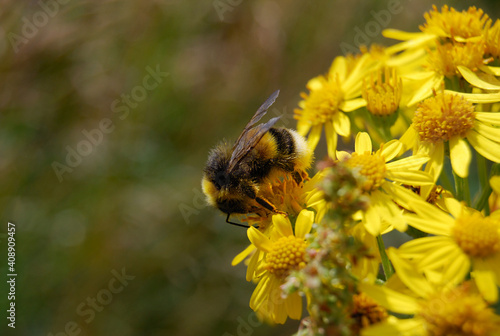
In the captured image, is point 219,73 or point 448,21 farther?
point 219,73

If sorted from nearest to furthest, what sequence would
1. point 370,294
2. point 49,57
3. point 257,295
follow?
point 370,294 < point 257,295 < point 49,57

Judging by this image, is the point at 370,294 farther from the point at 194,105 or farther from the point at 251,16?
the point at 251,16

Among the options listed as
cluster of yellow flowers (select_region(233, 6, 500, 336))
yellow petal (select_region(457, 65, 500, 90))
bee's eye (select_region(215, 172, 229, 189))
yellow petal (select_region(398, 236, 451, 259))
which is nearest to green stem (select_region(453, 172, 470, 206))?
cluster of yellow flowers (select_region(233, 6, 500, 336))

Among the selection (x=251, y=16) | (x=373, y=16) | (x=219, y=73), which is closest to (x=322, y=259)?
(x=219, y=73)

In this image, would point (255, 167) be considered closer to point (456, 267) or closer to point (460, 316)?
point (456, 267)

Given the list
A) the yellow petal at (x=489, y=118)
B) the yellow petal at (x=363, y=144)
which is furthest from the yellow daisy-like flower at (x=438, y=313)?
the yellow petal at (x=489, y=118)

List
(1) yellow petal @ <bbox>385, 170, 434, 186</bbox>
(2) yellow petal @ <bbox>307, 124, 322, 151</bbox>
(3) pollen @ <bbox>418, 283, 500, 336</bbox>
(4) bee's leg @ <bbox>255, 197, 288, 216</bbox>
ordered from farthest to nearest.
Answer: (2) yellow petal @ <bbox>307, 124, 322, 151</bbox> → (4) bee's leg @ <bbox>255, 197, 288, 216</bbox> → (1) yellow petal @ <bbox>385, 170, 434, 186</bbox> → (3) pollen @ <bbox>418, 283, 500, 336</bbox>

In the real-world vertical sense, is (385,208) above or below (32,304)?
above

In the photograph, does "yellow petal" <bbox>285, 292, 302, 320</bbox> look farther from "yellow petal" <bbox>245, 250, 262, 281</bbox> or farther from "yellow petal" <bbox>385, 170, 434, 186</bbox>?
"yellow petal" <bbox>385, 170, 434, 186</bbox>
